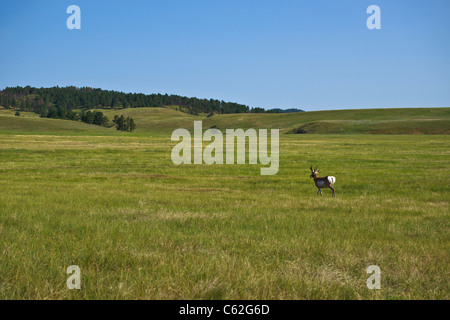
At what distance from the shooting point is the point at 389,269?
6258mm

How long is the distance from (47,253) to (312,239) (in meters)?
5.29

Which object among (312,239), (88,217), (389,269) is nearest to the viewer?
(389,269)

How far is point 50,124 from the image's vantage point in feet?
495

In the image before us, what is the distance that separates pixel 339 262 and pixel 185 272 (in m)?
2.78

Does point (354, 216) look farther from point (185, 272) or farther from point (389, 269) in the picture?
point (185, 272)

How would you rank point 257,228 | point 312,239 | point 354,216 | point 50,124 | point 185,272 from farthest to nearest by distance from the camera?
1. point 50,124
2. point 354,216
3. point 257,228
4. point 312,239
5. point 185,272

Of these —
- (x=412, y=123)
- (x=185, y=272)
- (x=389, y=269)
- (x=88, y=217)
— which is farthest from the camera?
(x=412, y=123)

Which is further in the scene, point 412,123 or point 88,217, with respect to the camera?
point 412,123

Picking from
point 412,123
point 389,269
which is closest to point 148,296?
point 389,269

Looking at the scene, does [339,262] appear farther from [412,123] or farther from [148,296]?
A: [412,123]

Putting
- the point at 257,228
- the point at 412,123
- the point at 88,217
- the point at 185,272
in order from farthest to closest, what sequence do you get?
the point at 412,123
the point at 88,217
the point at 257,228
the point at 185,272
